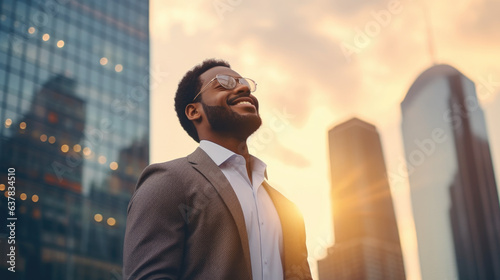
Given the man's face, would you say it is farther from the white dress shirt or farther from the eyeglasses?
the white dress shirt

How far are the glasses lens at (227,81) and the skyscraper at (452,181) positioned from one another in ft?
520

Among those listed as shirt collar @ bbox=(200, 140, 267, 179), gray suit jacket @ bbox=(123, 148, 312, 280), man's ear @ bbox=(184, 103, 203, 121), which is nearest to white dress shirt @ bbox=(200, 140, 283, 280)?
shirt collar @ bbox=(200, 140, 267, 179)

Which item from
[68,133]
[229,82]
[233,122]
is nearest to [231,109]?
[233,122]

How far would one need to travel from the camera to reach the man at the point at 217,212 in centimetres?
296

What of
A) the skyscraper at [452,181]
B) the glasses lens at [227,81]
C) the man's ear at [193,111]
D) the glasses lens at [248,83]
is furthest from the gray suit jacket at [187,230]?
the skyscraper at [452,181]

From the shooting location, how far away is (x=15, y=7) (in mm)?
52469

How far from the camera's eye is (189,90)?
13.6 feet

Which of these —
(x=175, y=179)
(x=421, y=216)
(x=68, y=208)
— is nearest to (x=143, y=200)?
(x=175, y=179)

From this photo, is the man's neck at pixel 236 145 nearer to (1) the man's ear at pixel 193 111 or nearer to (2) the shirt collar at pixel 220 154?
(2) the shirt collar at pixel 220 154

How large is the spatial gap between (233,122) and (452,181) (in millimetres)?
176031

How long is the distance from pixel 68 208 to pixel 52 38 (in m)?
17.9

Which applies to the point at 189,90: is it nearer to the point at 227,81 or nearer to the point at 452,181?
the point at 227,81

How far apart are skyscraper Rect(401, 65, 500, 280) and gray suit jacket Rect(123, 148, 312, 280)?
15910 centimetres

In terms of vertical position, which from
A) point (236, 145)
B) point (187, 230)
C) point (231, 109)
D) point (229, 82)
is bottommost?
point (187, 230)
